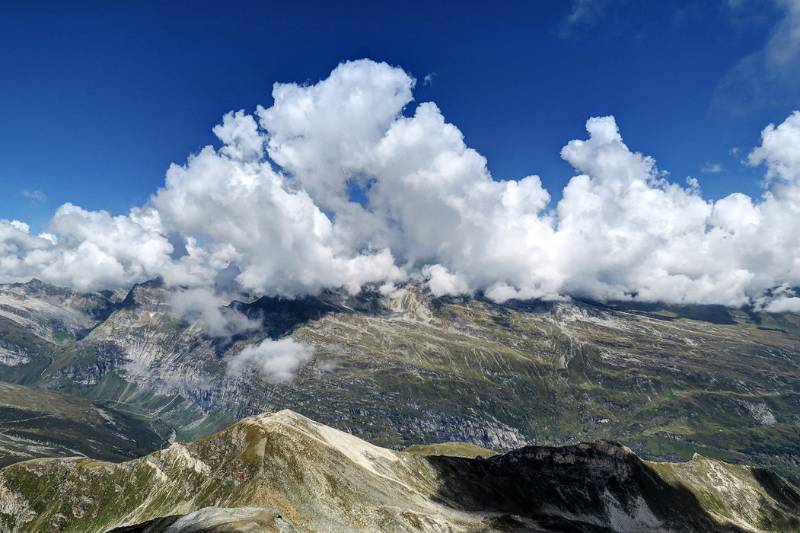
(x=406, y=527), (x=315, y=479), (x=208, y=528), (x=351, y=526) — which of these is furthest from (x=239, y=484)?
(x=208, y=528)

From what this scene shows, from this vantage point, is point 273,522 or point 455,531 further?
point 455,531

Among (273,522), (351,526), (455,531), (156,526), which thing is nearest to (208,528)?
(273,522)

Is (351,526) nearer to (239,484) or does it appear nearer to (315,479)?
(315,479)

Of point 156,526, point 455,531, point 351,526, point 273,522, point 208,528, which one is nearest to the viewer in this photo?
point 208,528

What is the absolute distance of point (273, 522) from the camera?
127688mm

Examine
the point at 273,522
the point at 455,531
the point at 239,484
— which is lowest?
the point at 455,531

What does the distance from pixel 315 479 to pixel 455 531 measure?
58.2 metres

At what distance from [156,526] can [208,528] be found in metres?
32.0

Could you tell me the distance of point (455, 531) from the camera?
7623 inches

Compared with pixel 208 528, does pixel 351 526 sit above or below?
below

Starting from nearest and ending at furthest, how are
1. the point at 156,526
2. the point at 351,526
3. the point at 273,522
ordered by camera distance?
the point at 273,522, the point at 156,526, the point at 351,526

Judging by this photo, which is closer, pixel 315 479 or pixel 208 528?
pixel 208 528

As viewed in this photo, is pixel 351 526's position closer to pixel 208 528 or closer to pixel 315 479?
pixel 315 479

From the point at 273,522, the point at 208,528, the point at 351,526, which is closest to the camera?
the point at 208,528
